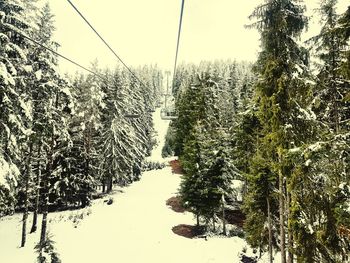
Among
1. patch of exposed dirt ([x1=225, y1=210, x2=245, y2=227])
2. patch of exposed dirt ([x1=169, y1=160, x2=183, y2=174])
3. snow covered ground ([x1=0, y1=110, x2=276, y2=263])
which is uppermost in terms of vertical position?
patch of exposed dirt ([x1=169, y1=160, x2=183, y2=174])

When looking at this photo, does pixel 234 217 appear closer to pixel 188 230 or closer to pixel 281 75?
pixel 188 230

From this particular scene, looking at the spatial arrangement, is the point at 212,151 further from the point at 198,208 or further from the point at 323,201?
the point at 323,201

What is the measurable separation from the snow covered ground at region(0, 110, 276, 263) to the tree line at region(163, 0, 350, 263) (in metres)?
3.14

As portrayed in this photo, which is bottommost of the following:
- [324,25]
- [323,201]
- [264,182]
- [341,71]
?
[264,182]

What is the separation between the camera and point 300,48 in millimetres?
14867

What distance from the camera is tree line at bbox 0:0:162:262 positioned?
1563 centimetres

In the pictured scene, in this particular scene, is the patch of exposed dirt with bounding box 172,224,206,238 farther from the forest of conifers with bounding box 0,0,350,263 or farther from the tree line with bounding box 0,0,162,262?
the tree line with bounding box 0,0,162,262

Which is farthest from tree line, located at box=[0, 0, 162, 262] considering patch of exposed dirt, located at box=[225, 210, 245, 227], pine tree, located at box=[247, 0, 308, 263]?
patch of exposed dirt, located at box=[225, 210, 245, 227]

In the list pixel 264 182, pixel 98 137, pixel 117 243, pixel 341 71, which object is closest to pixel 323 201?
pixel 341 71

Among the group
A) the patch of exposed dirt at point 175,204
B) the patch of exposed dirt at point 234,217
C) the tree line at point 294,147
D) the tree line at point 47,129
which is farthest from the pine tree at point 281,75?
the patch of exposed dirt at point 175,204

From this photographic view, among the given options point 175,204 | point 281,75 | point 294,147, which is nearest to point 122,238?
point 175,204

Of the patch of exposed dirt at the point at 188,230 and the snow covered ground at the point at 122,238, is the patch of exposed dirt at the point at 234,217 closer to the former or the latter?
the patch of exposed dirt at the point at 188,230

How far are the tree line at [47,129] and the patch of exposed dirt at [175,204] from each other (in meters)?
7.67

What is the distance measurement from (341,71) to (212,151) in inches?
869
